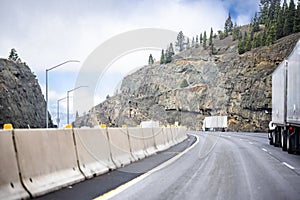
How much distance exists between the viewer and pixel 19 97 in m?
65.4

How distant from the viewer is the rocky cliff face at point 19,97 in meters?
59.1

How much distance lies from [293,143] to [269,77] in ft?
217

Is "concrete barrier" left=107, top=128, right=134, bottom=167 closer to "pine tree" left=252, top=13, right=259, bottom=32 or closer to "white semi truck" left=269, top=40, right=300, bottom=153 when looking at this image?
"white semi truck" left=269, top=40, right=300, bottom=153

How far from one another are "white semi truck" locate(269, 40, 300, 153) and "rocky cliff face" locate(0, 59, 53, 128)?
1486 inches

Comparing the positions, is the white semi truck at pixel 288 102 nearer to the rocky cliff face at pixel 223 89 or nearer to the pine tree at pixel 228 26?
the rocky cliff face at pixel 223 89

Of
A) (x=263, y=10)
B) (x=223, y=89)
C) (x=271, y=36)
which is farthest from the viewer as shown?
(x=263, y=10)

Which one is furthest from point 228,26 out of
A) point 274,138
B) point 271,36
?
point 274,138

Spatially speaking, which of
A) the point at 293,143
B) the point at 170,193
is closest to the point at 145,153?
the point at 293,143

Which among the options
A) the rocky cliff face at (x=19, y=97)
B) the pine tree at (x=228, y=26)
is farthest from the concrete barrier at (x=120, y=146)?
the pine tree at (x=228, y=26)

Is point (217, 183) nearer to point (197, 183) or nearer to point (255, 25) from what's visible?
point (197, 183)

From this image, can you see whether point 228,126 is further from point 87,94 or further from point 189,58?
point 87,94

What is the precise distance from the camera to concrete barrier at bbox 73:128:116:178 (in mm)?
10336

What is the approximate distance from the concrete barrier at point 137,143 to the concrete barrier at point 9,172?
26.0 ft

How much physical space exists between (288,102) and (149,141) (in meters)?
6.95
